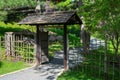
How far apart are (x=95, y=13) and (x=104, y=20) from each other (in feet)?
2.02

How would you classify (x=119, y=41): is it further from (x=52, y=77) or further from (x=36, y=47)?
(x=36, y=47)

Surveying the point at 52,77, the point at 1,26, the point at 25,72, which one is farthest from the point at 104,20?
the point at 1,26

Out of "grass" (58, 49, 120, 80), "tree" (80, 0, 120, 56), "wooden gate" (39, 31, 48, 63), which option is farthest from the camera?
"wooden gate" (39, 31, 48, 63)

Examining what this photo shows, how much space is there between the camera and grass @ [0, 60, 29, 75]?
13684 millimetres

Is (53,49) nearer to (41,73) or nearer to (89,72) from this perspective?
(41,73)

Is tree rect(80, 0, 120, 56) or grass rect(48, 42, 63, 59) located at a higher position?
tree rect(80, 0, 120, 56)

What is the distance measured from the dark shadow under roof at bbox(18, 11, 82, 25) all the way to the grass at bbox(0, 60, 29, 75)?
2277mm

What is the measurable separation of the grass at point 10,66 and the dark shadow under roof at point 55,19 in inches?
89.7

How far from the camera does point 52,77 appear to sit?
12.4 metres

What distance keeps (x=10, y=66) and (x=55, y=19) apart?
3.57 meters

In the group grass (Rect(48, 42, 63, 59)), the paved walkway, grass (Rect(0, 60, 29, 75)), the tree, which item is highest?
the tree

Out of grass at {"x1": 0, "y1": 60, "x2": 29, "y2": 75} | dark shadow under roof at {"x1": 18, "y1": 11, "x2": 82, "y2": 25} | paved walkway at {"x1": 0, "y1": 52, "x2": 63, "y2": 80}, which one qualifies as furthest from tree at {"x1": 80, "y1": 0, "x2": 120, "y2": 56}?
grass at {"x1": 0, "y1": 60, "x2": 29, "y2": 75}

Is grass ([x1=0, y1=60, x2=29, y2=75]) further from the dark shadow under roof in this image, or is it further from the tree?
the tree

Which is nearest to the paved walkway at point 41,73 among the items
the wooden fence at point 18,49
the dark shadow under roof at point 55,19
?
the wooden fence at point 18,49
